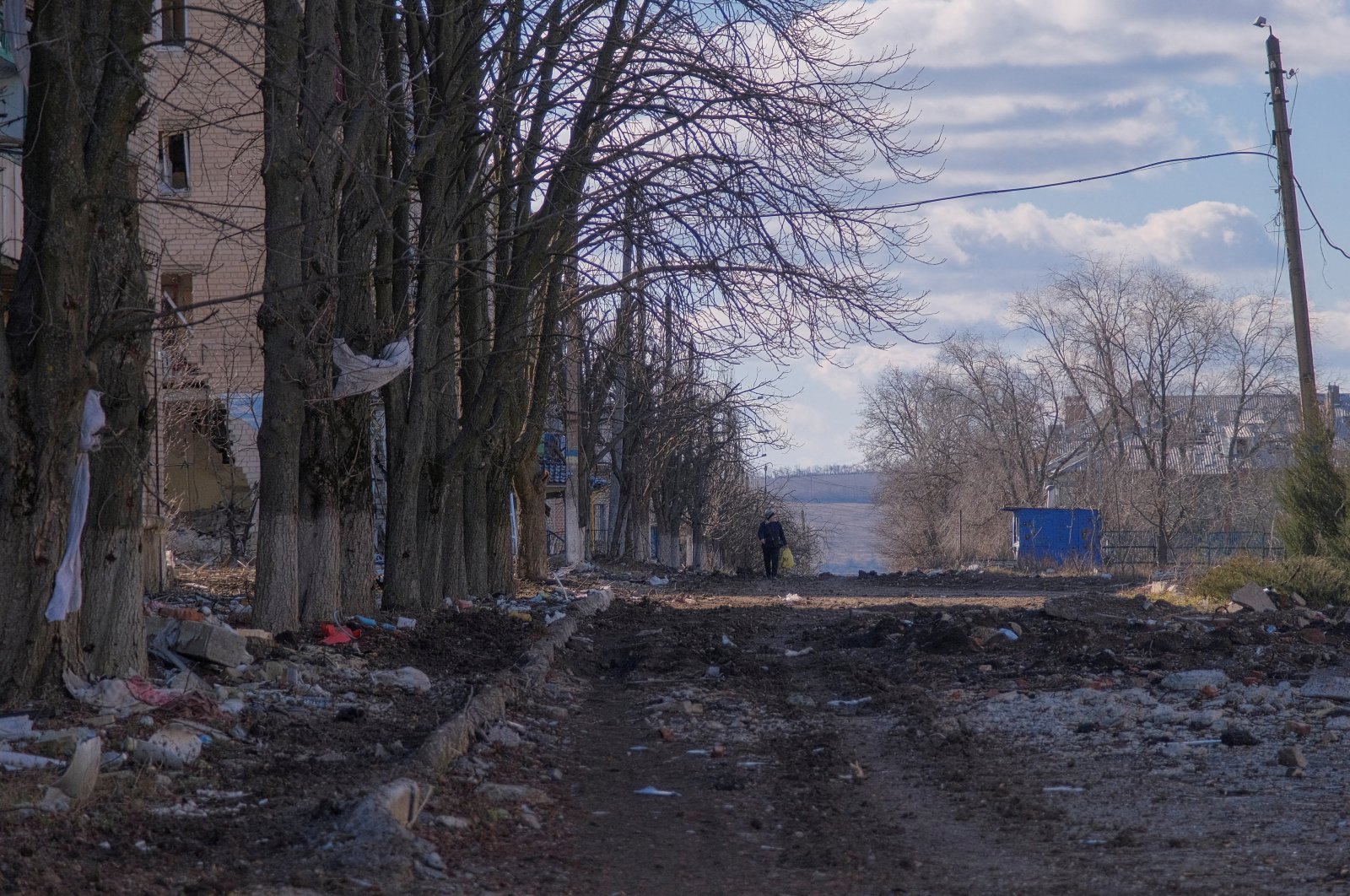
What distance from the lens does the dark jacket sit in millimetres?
29453

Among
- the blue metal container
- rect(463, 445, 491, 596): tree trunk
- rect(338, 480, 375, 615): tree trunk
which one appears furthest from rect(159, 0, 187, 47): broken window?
the blue metal container

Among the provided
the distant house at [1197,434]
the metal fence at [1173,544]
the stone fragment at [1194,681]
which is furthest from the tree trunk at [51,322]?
the distant house at [1197,434]

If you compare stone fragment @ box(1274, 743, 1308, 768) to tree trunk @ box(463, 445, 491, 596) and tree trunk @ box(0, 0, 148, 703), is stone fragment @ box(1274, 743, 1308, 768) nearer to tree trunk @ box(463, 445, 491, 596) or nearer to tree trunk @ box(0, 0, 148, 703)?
tree trunk @ box(0, 0, 148, 703)

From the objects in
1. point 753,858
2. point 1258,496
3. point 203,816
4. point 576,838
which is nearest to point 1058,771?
point 753,858

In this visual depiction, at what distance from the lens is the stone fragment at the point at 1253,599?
15.3m

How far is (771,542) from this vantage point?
29891 millimetres

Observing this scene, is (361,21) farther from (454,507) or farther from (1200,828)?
(1200,828)

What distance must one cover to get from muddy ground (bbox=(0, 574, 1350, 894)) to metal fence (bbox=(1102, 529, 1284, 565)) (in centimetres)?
2445

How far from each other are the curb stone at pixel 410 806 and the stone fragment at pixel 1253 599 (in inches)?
411

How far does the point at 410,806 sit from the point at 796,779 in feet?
7.59

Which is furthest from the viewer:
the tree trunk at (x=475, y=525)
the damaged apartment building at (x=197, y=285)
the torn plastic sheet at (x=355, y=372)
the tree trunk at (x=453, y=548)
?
the tree trunk at (x=475, y=525)

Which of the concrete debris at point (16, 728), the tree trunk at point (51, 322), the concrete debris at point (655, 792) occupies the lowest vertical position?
the concrete debris at point (655, 792)

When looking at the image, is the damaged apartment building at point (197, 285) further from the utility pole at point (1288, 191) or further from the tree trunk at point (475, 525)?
the utility pole at point (1288, 191)

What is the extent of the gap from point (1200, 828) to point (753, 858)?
1961mm
